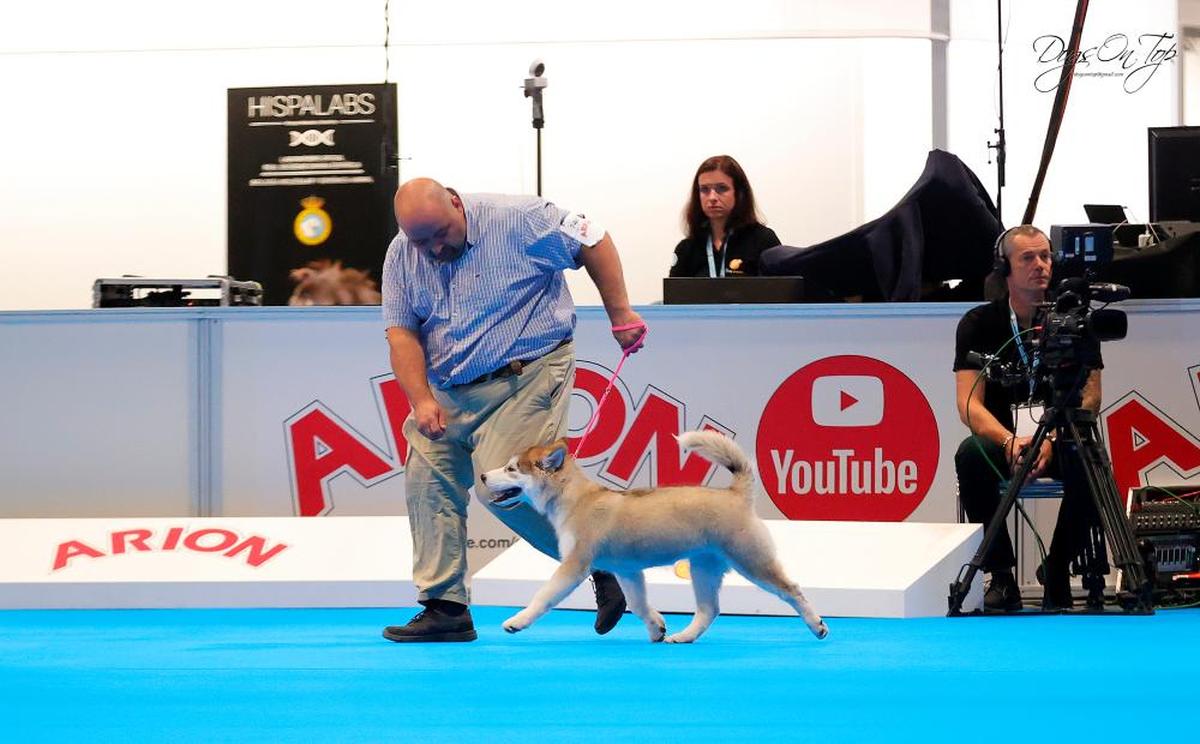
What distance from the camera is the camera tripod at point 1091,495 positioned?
601 cm

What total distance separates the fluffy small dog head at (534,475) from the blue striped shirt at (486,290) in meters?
0.39

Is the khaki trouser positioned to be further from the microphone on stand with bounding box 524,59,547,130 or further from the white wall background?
the white wall background

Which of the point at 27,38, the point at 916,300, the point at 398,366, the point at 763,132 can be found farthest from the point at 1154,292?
the point at 27,38

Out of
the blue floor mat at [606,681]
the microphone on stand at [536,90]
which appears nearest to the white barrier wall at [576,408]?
the blue floor mat at [606,681]

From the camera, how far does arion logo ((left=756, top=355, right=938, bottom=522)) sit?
7395 millimetres

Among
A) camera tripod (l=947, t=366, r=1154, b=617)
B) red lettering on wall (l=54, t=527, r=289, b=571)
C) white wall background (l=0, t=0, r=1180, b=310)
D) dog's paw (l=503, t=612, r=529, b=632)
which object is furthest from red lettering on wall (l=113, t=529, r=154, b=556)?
white wall background (l=0, t=0, r=1180, b=310)

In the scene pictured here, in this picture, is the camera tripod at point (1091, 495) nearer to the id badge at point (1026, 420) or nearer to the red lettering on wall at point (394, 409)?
the id badge at point (1026, 420)

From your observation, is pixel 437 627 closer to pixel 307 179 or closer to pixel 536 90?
pixel 536 90

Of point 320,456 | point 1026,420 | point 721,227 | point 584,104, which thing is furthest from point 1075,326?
point 584,104

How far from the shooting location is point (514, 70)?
12461 mm

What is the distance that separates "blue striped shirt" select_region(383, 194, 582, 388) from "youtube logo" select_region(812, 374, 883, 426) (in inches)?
83.2

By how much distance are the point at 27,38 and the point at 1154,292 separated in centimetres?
853

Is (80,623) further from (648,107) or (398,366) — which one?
(648,107)

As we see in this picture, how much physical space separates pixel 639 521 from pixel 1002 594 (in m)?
1.98
